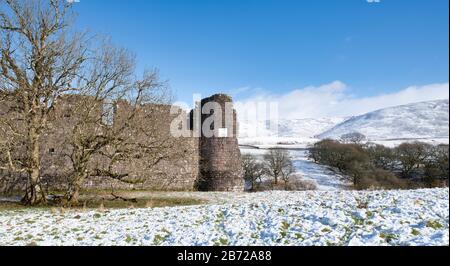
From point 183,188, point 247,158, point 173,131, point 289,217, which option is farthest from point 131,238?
point 247,158

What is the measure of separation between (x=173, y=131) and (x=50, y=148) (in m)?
7.35

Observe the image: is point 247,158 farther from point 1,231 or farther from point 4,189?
point 1,231

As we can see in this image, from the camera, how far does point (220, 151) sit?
24297 millimetres

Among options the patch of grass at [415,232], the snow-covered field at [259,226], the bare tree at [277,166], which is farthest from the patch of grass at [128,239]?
the bare tree at [277,166]

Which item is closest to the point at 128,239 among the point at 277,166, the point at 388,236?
the point at 388,236

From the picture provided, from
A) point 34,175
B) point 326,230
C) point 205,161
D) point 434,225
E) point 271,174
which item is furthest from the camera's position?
point 271,174

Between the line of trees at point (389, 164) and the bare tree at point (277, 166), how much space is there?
315 inches

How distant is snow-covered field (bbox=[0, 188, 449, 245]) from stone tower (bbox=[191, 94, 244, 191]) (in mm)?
13192

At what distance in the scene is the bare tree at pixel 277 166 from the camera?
129ft

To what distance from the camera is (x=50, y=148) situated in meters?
20.1

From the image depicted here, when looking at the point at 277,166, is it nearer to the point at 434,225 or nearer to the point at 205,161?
the point at 205,161

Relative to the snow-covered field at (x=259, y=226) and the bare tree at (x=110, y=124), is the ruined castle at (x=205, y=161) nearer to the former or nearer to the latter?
the bare tree at (x=110, y=124)

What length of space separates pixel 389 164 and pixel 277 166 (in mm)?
18034

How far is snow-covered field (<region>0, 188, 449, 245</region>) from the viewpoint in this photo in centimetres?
699
